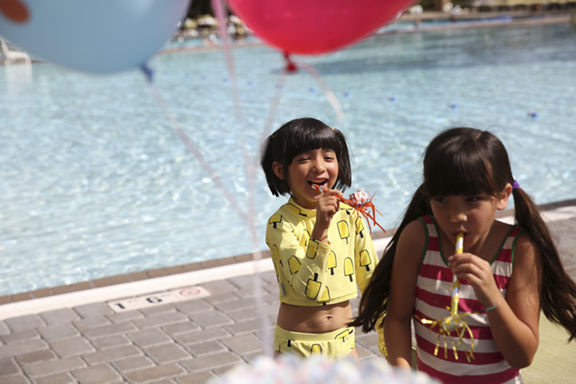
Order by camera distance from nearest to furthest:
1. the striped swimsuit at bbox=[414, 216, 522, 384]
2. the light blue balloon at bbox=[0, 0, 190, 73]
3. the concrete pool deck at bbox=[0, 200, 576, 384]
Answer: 1. the light blue balloon at bbox=[0, 0, 190, 73]
2. the striped swimsuit at bbox=[414, 216, 522, 384]
3. the concrete pool deck at bbox=[0, 200, 576, 384]

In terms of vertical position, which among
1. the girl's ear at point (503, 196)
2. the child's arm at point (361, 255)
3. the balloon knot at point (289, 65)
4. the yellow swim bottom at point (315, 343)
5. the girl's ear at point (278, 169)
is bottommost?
the yellow swim bottom at point (315, 343)

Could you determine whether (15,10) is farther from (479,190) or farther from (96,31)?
(479,190)

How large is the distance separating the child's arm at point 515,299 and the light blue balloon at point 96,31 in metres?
0.93

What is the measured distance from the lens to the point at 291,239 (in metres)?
2.66

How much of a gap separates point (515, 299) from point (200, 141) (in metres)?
10.1

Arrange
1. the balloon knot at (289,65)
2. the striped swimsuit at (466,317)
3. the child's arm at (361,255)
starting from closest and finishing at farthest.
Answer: the balloon knot at (289,65) → the striped swimsuit at (466,317) → the child's arm at (361,255)

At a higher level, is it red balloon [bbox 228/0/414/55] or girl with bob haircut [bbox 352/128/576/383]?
red balloon [bbox 228/0/414/55]

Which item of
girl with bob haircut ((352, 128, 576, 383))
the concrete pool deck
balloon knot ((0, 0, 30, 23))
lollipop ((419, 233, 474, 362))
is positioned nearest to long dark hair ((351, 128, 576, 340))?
girl with bob haircut ((352, 128, 576, 383))

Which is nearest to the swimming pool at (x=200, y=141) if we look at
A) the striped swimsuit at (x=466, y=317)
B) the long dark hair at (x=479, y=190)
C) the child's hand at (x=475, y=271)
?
the long dark hair at (x=479, y=190)

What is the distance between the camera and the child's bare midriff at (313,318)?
2.65 meters

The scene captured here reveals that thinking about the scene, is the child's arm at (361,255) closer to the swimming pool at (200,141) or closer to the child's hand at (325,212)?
the child's hand at (325,212)

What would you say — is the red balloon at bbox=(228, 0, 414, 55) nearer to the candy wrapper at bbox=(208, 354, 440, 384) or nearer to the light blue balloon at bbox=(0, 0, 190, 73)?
the light blue balloon at bbox=(0, 0, 190, 73)

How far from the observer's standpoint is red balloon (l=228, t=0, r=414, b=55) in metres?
1.78

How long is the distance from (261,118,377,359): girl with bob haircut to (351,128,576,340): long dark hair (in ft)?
1.48
